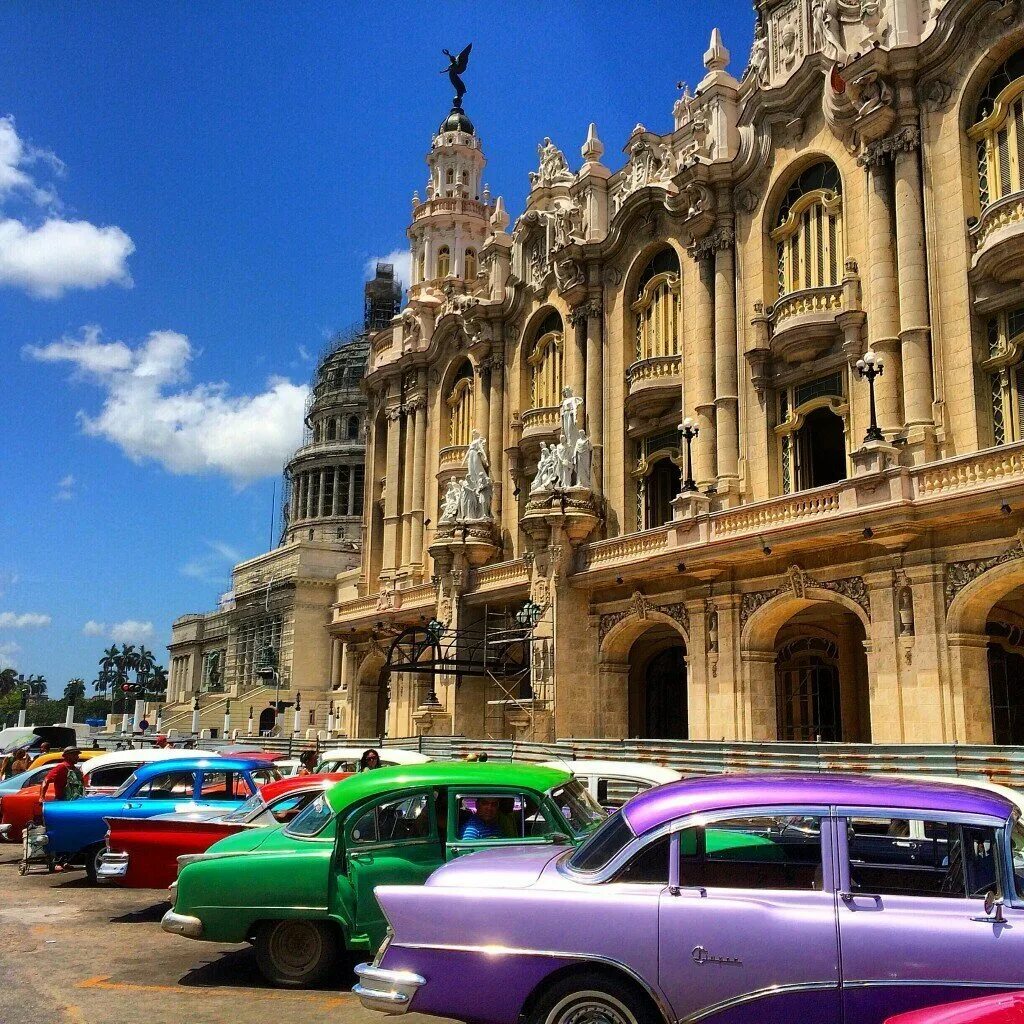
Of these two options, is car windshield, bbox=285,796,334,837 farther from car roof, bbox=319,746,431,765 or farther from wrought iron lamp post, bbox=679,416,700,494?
wrought iron lamp post, bbox=679,416,700,494

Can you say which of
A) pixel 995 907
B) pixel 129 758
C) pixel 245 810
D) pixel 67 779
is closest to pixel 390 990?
pixel 995 907

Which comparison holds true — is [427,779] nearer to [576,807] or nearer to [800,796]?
[576,807]

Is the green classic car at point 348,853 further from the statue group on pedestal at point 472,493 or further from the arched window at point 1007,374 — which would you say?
the statue group on pedestal at point 472,493

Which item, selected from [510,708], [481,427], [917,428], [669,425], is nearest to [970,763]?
[917,428]

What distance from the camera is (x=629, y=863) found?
6492mm

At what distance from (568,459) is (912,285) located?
10.7 m

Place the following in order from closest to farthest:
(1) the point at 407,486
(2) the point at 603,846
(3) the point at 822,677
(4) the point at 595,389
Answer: (2) the point at 603,846
(3) the point at 822,677
(4) the point at 595,389
(1) the point at 407,486

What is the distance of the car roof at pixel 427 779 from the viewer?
31.2ft

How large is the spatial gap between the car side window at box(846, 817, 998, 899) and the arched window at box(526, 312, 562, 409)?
2738 cm

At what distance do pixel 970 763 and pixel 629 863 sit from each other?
9738 mm

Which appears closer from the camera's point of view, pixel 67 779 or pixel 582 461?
pixel 67 779

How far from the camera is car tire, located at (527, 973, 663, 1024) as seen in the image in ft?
20.2

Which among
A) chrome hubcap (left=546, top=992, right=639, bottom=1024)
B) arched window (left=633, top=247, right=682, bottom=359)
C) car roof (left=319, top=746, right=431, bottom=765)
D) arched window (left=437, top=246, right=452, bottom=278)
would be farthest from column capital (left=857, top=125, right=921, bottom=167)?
arched window (left=437, top=246, right=452, bottom=278)

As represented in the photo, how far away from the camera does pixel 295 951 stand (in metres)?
9.22
